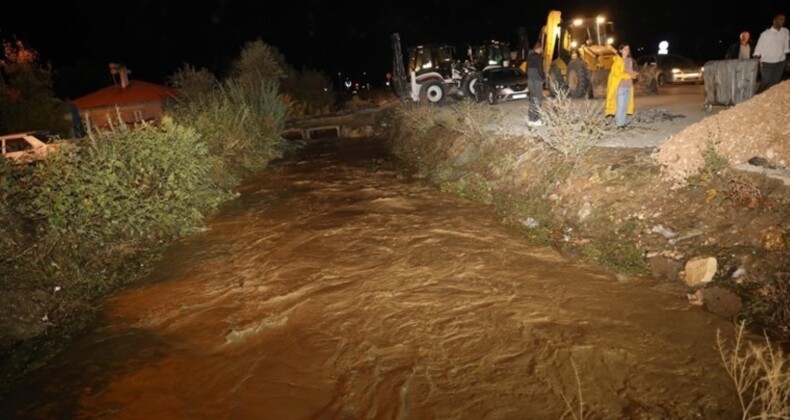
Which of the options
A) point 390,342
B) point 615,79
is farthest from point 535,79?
point 390,342

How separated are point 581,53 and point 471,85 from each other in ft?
15.0

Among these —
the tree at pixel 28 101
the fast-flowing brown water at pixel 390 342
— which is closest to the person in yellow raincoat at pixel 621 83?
the fast-flowing brown water at pixel 390 342

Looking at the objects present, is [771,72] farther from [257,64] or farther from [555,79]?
[257,64]

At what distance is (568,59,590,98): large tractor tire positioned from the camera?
13141mm

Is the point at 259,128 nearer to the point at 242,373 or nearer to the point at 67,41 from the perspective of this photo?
the point at 242,373

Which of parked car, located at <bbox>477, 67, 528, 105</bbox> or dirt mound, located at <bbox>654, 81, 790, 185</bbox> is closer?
dirt mound, located at <bbox>654, 81, 790, 185</bbox>

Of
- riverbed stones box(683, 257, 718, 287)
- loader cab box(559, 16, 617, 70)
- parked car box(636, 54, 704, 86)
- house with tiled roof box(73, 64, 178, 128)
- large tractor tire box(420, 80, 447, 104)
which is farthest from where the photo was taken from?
house with tiled roof box(73, 64, 178, 128)

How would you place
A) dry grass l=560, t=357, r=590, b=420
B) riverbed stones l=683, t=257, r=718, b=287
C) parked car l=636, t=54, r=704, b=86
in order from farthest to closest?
parked car l=636, t=54, r=704, b=86, riverbed stones l=683, t=257, r=718, b=287, dry grass l=560, t=357, r=590, b=420

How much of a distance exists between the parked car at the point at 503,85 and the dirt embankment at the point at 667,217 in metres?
7.90

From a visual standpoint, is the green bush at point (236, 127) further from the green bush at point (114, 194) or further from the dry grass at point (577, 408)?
the dry grass at point (577, 408)

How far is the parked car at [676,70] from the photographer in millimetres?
17953

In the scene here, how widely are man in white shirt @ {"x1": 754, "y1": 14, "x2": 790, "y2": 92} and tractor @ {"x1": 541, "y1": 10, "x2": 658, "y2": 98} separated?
182 inches

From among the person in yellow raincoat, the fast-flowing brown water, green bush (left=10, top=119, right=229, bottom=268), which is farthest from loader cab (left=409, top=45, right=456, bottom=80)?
the fast-flowing brown water

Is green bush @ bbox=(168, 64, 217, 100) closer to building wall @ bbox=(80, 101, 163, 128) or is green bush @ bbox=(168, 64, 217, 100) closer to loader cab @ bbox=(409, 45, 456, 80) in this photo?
building wall @ bbox=(80, 101, 163, 128)
